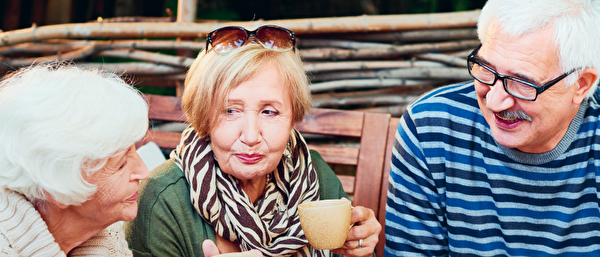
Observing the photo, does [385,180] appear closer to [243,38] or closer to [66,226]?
[243,38]

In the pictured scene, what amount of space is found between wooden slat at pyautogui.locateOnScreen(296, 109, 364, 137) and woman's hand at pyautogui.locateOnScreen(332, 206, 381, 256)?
2.48ft

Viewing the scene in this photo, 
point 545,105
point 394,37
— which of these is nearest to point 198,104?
point 545,105

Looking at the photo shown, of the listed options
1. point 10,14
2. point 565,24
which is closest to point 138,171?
point 565,24

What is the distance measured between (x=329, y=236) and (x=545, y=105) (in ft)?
2.88

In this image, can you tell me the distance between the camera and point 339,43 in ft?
9.64

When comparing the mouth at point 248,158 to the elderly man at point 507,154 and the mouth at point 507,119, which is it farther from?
the mouth at point 507,119

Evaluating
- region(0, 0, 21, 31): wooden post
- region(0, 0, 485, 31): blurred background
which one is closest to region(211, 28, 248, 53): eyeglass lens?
region(0, 0, 485, 31): blurred background

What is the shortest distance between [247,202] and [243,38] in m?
0.63

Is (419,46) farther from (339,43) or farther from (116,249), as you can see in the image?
(116,249)

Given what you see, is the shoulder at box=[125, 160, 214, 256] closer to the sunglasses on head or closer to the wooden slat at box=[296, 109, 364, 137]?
the sunglasses on head

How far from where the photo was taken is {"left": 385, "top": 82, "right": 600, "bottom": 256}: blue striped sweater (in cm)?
178

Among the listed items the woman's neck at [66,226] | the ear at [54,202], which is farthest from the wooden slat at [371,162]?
the ear at [54,202]

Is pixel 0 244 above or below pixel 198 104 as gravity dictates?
below

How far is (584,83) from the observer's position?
1620 mm
